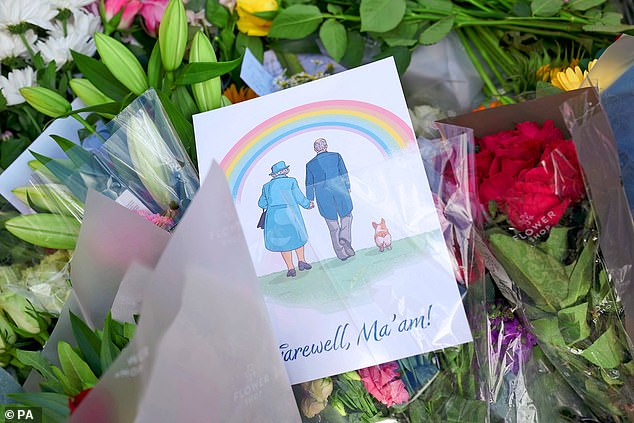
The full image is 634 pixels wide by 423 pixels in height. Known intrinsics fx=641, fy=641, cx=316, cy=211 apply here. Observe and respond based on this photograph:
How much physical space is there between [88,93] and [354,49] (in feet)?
1.54

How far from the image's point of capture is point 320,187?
781 millimetres

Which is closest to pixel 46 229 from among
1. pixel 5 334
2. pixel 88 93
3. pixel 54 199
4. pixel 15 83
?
pixel 54 199

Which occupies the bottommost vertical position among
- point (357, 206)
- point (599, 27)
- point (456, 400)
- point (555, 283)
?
point (456, 400)

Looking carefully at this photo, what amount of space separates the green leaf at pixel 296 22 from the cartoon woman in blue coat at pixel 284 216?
15.8 inches

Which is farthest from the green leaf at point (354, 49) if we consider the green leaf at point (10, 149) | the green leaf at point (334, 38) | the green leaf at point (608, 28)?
the green leaf at point (10, 149)

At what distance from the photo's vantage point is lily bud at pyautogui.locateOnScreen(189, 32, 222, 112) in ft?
3.10

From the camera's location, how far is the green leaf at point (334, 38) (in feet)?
3.71

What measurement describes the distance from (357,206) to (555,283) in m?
0.25

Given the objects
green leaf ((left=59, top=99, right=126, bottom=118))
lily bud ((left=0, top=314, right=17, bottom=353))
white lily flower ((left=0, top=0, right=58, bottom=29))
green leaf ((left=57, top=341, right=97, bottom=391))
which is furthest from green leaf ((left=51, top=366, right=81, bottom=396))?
white lily flower ((left=0, top=0, right=58, bottom=29))

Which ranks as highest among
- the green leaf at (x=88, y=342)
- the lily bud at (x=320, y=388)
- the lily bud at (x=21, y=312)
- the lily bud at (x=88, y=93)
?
the lily bud at (x=88, y=93)

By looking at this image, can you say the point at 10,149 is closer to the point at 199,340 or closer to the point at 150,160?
the point at 150,160

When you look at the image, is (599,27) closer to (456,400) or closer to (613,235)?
(613,235)

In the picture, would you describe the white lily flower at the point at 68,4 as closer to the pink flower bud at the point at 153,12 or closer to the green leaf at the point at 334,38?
the pink flower bud at the point at 153,12

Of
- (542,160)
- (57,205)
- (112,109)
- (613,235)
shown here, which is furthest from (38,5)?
(613,235)
